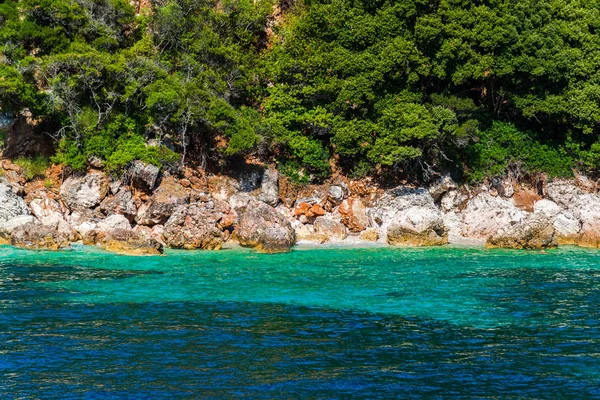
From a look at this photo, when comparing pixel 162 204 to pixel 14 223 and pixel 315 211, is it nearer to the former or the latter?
pixel 14 223

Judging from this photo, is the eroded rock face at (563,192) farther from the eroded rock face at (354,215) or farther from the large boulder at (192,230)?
the large boulder at (192,230)

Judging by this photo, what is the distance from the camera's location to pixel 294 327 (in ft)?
76.2

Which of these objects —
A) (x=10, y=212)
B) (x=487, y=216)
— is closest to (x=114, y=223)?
(x=10, y=212)

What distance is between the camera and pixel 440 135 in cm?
4656

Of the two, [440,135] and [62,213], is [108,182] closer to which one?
[62,213]

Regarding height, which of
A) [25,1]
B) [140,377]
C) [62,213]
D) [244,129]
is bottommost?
[140,377]

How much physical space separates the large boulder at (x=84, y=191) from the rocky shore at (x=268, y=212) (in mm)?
60

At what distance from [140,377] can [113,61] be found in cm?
3034

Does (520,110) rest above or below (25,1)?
below

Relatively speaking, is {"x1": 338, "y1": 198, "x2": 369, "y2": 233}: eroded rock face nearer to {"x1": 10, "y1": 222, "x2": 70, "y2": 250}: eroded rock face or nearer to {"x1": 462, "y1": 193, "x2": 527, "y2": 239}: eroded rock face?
{"x1": 462, "y1": 193, "x2": 527, "y2": 239}: eroded rock face

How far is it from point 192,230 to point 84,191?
7.89 meters

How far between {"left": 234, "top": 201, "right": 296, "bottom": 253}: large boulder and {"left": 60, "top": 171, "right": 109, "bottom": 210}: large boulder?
8837mm

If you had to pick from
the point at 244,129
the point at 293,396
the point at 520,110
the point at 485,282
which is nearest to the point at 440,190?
the point at 520,110

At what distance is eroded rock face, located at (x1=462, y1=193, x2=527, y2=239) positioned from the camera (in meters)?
44.8
